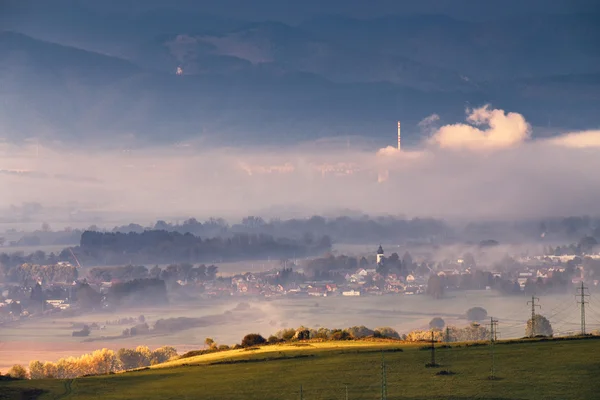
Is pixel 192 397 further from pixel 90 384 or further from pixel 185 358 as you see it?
pixel 185 358

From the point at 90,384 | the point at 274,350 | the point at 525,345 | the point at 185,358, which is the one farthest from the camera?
the point at 185,358

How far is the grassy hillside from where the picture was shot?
67.6 m

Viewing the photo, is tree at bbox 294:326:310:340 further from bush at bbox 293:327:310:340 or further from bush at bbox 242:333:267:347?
bush at bbox 242:333:267:347

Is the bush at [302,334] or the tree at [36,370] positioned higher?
the bush at [302,334]

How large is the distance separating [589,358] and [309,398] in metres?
28.9

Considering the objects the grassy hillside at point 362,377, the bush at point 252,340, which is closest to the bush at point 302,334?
the bush at point 252,340

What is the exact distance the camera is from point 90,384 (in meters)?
82.2

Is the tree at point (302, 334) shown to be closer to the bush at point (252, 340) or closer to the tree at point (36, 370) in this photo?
the bush at point (252, 340)

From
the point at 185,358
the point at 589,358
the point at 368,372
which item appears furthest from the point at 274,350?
the point at 589,358

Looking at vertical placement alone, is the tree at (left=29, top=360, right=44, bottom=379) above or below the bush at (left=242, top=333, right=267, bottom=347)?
below

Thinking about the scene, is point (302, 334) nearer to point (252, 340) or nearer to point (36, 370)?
point (252, 340)

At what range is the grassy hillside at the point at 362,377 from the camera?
222 ft

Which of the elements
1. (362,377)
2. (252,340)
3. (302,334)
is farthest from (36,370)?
(362,377)

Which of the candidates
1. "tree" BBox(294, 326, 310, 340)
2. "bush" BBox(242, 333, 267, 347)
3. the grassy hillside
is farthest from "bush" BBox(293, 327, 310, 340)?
the grassy hillside
